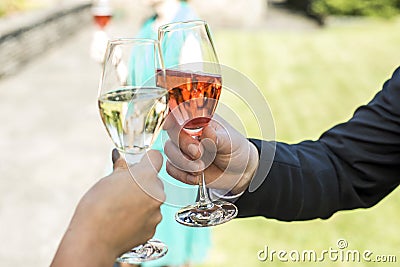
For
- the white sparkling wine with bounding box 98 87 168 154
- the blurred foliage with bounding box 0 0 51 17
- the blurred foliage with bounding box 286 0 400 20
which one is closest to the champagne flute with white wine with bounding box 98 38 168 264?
the white sparkling wine with bounding box 98 87 168 154

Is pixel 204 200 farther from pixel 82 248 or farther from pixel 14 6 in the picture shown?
pixel 14 6

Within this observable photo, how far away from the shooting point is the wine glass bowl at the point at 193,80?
45.3 inches

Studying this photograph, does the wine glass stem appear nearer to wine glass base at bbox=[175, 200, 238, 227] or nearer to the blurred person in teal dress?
wine glass base at bbox=[175, 200, 238, 227]

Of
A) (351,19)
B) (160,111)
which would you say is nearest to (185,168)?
(160,111)

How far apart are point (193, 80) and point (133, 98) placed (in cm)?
11

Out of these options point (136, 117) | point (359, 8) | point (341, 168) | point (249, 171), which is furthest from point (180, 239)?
point (359, 8)

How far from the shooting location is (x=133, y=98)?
1.13 m

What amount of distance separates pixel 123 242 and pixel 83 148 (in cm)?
513

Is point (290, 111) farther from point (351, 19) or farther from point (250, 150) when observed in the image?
point (351, 19)

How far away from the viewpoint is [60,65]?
10117 millimetres

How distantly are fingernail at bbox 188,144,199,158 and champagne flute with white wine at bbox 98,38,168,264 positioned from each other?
0.27ft

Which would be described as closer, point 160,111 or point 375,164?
point 160,111

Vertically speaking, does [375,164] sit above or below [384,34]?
above

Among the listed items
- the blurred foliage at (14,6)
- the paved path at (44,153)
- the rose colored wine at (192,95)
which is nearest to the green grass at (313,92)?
the paved path at (44,153)
